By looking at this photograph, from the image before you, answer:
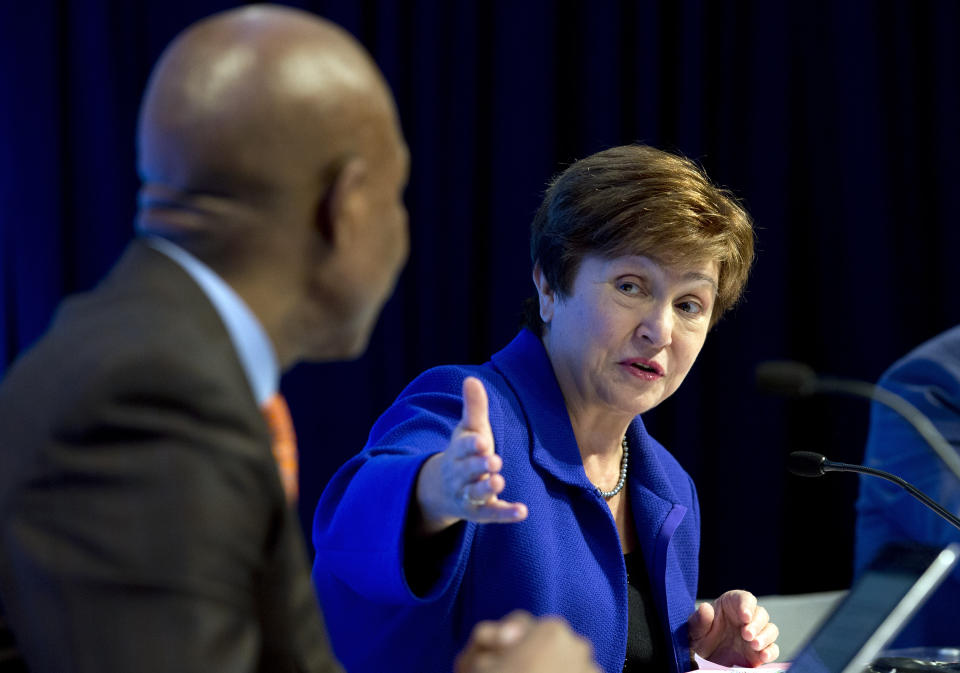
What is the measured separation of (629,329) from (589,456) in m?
0.23

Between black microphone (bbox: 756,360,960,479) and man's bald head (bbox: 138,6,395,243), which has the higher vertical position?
man's bald head (bbox: 138,6,395,243)

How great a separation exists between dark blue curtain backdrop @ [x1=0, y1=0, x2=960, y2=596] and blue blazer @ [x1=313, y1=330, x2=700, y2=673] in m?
1.45

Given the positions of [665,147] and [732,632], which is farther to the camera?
[665,147]

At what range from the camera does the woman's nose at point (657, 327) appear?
5.51ft

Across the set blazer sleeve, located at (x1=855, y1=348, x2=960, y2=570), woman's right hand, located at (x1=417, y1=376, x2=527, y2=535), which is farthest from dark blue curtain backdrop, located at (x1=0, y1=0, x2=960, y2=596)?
woman's right hand, located at (x1=417, y1=376, x2=527, y2=535)

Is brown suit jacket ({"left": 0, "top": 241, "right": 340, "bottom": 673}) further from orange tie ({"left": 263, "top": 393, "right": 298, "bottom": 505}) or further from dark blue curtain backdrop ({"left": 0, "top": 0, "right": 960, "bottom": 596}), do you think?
dark blue curtain backdrop ({"left": 0, "top": 0, "right": 960, "bottom": 596})

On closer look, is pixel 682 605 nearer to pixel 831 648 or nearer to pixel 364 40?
pixel 831 648

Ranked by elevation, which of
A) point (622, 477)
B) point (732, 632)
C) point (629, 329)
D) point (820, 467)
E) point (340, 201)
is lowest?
point (732, 632)

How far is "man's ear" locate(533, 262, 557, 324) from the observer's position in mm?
1795

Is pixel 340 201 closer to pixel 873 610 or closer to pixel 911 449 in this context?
pixel 873 610

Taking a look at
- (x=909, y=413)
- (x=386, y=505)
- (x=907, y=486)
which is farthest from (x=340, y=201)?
(x=907, y=486)

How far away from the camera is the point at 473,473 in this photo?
3.57ft

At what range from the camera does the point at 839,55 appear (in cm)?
363


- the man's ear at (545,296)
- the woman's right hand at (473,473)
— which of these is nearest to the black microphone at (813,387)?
the woman's right hand at (473,473)
